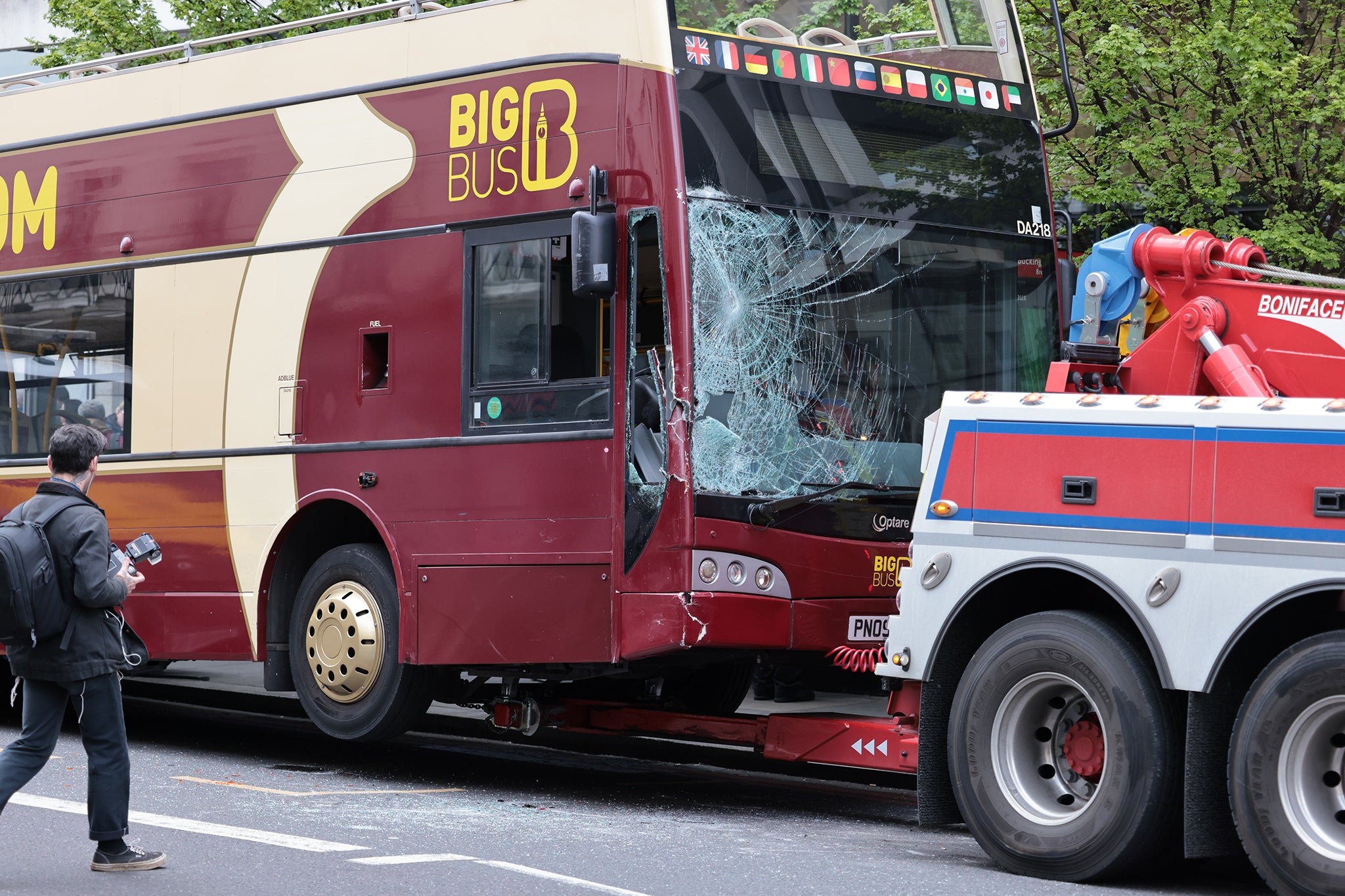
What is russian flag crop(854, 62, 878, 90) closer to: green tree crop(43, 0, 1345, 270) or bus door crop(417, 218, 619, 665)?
bus door crop(417, 218, 619, 665)

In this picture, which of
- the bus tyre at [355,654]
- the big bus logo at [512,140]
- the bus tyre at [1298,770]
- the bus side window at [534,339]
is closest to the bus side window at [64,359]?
the bus tyre at [355,654]

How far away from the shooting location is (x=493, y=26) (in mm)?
8742

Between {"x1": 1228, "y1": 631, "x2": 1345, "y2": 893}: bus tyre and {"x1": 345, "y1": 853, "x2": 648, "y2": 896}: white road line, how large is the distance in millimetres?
2093

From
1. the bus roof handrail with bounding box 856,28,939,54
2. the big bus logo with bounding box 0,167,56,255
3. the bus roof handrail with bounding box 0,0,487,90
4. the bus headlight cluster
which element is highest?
the bus roof handrail with bounding box 0,0,487,90

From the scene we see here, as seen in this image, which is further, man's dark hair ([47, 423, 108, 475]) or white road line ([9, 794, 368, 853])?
white road line ([9, 794, 368, 853])

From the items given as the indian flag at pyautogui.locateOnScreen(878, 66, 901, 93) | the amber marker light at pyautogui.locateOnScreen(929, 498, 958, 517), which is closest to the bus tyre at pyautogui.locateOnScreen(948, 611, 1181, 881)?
the amber marker light at pyautogui.locateOnScreen(929, 498, 958, 517)

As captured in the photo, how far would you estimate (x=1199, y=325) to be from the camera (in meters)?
7.39

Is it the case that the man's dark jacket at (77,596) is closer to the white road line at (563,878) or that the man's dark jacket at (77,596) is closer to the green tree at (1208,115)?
the white road line at (563,878)

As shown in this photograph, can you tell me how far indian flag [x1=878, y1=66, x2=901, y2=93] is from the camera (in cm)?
870

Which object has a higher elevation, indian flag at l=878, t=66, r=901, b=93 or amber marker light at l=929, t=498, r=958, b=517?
indian flag at l=878, t=66, r=901, b=93

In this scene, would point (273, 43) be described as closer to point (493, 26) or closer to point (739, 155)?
point (493, 26)

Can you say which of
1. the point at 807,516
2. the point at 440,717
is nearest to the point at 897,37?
the point at 807,516

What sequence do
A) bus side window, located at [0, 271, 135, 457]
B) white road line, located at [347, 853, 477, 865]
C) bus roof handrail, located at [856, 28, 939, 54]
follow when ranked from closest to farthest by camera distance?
white road line, located at [347, 853, 477, 865], bus roof handrail, located at [856, 28, 939, 54], bus side window, located at [0, 271, 135, 457]

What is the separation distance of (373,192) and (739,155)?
7.01 feet
